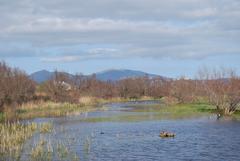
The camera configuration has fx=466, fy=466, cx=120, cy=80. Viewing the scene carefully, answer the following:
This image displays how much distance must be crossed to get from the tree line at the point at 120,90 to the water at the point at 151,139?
477cm

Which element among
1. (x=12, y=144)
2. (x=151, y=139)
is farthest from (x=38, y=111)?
(x=12, y=144)

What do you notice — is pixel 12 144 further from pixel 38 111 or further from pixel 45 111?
pixel 45 111

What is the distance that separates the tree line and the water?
4772 mm

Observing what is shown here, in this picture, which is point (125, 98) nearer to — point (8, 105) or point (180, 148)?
point (8, 105)

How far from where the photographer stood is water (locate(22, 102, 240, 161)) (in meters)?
26.8

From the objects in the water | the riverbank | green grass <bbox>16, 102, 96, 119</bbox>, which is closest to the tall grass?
the water

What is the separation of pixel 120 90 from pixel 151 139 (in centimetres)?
8061

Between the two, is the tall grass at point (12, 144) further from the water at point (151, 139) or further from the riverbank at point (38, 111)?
the riverbank at point (38, 111)

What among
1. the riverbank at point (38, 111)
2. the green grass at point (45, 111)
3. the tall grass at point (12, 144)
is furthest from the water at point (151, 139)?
the green grass at point (45, 111)

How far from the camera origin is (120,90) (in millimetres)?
114312

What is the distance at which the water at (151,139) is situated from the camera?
88.1 feet

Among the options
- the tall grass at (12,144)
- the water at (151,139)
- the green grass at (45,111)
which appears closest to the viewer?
the tall grass at (12,144)

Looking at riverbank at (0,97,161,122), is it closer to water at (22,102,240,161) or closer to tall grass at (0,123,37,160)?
water at (22,102,240,161)

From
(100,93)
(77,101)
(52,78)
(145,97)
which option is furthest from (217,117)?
(145,97)
